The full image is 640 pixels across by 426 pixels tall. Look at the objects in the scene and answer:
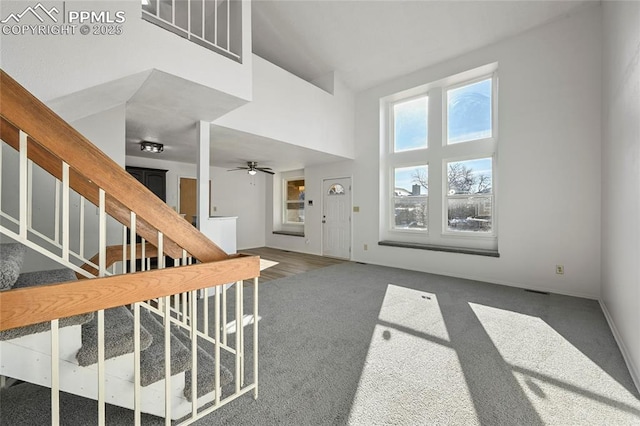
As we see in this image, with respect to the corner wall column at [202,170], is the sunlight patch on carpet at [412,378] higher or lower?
lower

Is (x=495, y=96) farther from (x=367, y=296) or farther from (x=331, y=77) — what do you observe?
(x=367, y=296)

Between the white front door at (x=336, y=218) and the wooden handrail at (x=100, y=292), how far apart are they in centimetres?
477

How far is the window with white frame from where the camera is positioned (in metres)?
4.36

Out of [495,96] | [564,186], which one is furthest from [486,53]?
[564,186]

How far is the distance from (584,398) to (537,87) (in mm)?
3853

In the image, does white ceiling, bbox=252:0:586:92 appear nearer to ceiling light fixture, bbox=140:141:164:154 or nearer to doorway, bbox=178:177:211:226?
ceiling light fixture, bbox=140:141:164:154

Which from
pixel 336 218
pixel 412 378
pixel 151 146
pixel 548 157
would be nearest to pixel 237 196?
pixel 336 218

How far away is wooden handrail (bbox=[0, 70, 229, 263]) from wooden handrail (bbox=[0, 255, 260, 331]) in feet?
0.46

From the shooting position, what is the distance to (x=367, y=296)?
135 inches

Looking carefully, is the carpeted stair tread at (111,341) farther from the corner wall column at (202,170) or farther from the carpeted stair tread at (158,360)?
the corner wall column at (202,170)

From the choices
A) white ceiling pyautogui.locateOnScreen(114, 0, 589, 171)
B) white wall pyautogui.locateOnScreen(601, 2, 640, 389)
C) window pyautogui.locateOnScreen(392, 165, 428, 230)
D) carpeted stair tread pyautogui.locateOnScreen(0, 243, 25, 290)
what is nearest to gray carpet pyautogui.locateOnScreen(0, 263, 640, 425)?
white wall pyautogui.locateOnScreen(601, 2, 640, 389)

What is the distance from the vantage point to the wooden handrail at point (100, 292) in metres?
0.80

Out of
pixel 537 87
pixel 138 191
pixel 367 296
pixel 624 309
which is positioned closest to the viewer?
pixel 138 191

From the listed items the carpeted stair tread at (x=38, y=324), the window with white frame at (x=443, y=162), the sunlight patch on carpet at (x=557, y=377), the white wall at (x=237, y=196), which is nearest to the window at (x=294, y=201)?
Result: the white wall at (x=237, y=196)
